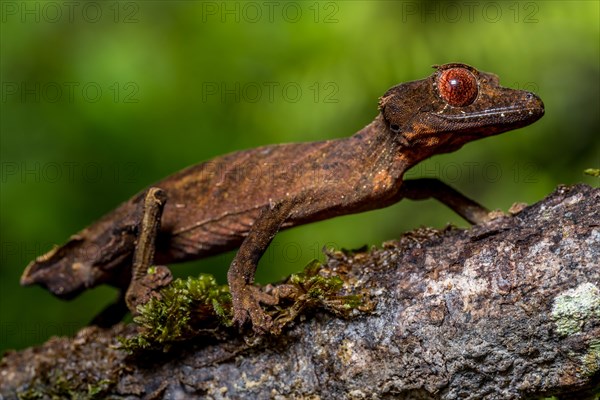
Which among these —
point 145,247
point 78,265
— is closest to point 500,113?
point 145,247

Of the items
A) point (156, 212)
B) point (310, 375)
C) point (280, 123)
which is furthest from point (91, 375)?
point (280, 123)

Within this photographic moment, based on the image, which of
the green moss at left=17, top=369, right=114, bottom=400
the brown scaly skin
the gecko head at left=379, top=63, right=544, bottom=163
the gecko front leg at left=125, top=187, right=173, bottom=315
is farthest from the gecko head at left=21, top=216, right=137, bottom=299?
the gecko head at left=379, top=63, right=544, bottom=163

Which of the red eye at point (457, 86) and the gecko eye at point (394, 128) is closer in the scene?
the red eye at point (457, 86)

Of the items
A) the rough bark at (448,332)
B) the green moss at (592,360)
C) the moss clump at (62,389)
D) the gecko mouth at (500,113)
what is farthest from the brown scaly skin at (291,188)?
the green moss at (592,360)

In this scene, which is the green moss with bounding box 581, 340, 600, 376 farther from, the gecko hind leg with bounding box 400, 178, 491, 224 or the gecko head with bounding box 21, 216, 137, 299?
the gecko head with bounding box 21, 216, 137, 299

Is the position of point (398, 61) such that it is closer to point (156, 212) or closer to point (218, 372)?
point (156, 212)

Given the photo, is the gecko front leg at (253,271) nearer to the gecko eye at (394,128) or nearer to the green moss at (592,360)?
the gecko eye at (394,128)
